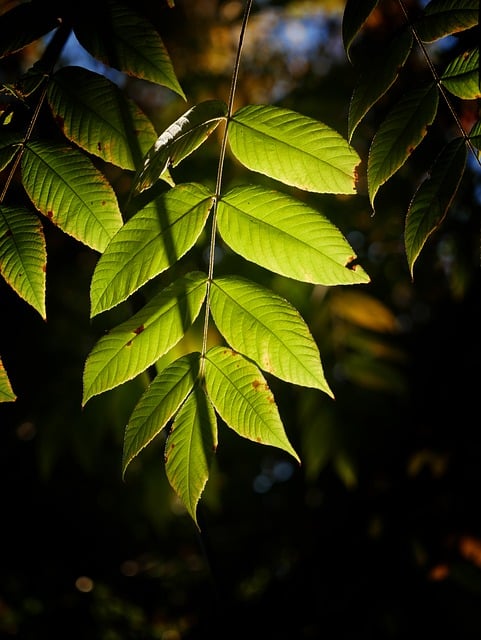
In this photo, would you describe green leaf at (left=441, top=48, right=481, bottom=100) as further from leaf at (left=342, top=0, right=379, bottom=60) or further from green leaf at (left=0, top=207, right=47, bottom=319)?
green leaf at (left=0, top=207, right=47, bottom=319)

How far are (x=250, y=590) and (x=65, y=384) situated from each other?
1863 mm

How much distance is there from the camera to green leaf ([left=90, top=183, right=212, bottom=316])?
0.94 meters

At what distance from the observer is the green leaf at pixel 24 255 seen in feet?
3.15

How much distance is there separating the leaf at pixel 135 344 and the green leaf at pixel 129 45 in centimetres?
42

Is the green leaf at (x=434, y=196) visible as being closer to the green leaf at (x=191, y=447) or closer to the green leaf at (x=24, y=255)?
the green leaf at (x=191, y=447)

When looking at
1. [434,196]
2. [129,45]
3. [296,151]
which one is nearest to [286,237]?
[296,151]

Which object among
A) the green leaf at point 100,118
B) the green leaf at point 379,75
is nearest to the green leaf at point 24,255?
the green leaf at point 100,118

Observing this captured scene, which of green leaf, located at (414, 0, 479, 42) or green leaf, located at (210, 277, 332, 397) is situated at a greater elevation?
green leaf, located at (414, 0, 479, 42)

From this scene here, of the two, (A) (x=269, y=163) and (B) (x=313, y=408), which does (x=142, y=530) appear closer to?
(B) (x=313, y=408)

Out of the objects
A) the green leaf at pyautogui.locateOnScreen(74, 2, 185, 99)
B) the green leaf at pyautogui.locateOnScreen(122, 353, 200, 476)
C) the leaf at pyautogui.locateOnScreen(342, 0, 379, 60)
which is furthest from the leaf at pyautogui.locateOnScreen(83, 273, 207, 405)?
the leaf at pyautogui.locateOnScreen(342, 0, 379, 60)

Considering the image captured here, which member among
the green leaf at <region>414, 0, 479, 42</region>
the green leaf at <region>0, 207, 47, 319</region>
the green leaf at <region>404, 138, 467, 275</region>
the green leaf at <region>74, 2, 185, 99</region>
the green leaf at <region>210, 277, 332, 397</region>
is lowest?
the green leaf at <region>210, 277, 332, 397</region>

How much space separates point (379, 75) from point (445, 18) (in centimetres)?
14

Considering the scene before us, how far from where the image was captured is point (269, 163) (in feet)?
3.20

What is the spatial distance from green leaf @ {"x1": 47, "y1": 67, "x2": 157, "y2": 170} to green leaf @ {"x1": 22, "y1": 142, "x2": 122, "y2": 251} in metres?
0.05
